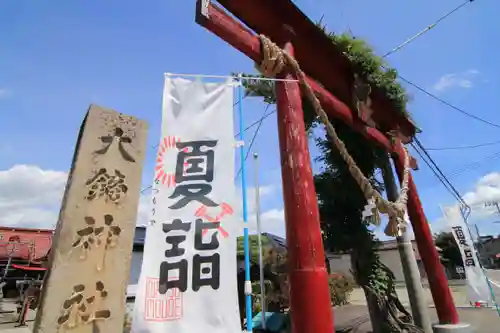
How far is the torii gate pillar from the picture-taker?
2814mm

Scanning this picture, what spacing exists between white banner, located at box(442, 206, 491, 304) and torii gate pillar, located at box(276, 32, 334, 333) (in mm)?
6616

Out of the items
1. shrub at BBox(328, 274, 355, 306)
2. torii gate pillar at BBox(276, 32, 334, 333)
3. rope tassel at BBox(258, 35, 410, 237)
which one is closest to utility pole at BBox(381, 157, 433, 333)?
rope tassel at BBox(258, 35, 410, 237)

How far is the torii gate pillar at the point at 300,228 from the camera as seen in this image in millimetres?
2814

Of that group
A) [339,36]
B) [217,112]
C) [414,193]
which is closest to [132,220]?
[217,112]

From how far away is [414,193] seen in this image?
23.7 ft

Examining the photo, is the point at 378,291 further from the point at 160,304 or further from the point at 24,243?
the point at 24,243

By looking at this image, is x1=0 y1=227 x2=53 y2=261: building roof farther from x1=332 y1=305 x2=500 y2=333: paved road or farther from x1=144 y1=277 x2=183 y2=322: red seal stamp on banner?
x1=144 y1=277 x2=183 y2=322: red seal stamp on banner

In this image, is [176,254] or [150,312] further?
[176,254]

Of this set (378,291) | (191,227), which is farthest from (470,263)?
(191,227)

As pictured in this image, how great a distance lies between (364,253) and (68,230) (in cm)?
589

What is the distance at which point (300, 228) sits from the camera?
304 centimetres

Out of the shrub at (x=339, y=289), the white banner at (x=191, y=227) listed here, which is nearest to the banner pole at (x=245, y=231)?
the white banner at (x=191, y=227)

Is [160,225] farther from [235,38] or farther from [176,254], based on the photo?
[235,38]

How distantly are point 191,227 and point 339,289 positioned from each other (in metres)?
11.6
